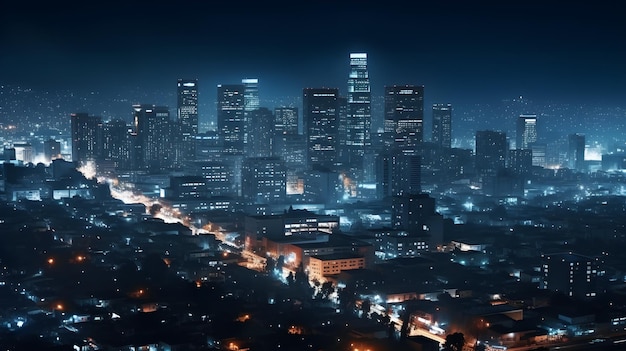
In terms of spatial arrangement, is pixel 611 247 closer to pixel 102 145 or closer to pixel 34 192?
pixel 34 192

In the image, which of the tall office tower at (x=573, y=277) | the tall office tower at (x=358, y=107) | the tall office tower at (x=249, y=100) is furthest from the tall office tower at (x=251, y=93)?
the tall office tower at (x=573, y=277)

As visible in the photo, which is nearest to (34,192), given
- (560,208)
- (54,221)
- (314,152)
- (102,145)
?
(54,221)

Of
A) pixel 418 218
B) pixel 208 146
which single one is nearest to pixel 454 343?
pixel 418 218

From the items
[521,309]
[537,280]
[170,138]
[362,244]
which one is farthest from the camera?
[170,138]

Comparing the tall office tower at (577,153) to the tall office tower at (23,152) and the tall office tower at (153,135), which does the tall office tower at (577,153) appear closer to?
the tall office tower at (153,135)

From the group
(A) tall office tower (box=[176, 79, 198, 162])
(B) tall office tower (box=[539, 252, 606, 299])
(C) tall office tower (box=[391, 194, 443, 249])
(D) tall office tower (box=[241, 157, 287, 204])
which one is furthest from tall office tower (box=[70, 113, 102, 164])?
(B) tall office tower (box=[539, 252, 606, 299])

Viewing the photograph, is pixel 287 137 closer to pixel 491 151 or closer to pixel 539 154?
pixel 491 151

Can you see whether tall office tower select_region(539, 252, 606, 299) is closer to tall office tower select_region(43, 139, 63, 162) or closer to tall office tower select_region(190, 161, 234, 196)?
tall office tower select_region(190, 161, 234, 196)
